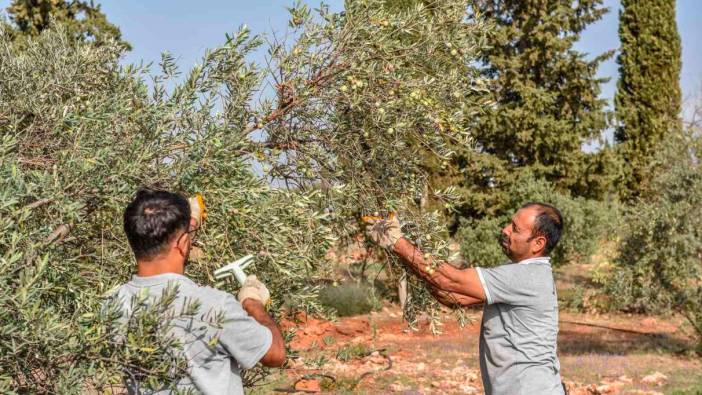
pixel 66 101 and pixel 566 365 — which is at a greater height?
pixel 66 101

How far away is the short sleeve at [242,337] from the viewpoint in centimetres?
329

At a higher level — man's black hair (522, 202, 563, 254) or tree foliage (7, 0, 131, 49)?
→ tree foliage (7, 0, 131, 49)

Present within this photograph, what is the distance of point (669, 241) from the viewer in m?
15.7

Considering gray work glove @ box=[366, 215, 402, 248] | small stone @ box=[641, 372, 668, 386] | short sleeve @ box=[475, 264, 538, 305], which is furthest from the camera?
small stone @ box=[641, 372, 668, 386]

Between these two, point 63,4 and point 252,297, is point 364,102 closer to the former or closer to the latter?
point 252,297

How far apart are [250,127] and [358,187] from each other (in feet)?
2.88

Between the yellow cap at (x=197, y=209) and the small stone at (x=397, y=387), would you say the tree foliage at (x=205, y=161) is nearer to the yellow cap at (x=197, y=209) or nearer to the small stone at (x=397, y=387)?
the yellow cap at (x=197, y=209)

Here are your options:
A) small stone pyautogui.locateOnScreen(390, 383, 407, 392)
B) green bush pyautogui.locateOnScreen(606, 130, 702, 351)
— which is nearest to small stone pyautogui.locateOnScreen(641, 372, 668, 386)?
green bush pyautogui.locateOnScreen(606, 130, 702, 351)

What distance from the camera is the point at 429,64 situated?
5.59 m

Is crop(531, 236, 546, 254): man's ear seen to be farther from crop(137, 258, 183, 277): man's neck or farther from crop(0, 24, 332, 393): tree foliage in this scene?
crop(137, 258, 183, 277): man's neck

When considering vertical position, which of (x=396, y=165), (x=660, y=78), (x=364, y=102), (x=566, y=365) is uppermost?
(x=660, y=78)

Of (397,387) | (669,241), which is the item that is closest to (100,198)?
(397,387)

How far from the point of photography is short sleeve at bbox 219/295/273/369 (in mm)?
3289

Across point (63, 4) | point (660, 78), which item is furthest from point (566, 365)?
point (660, 78)
